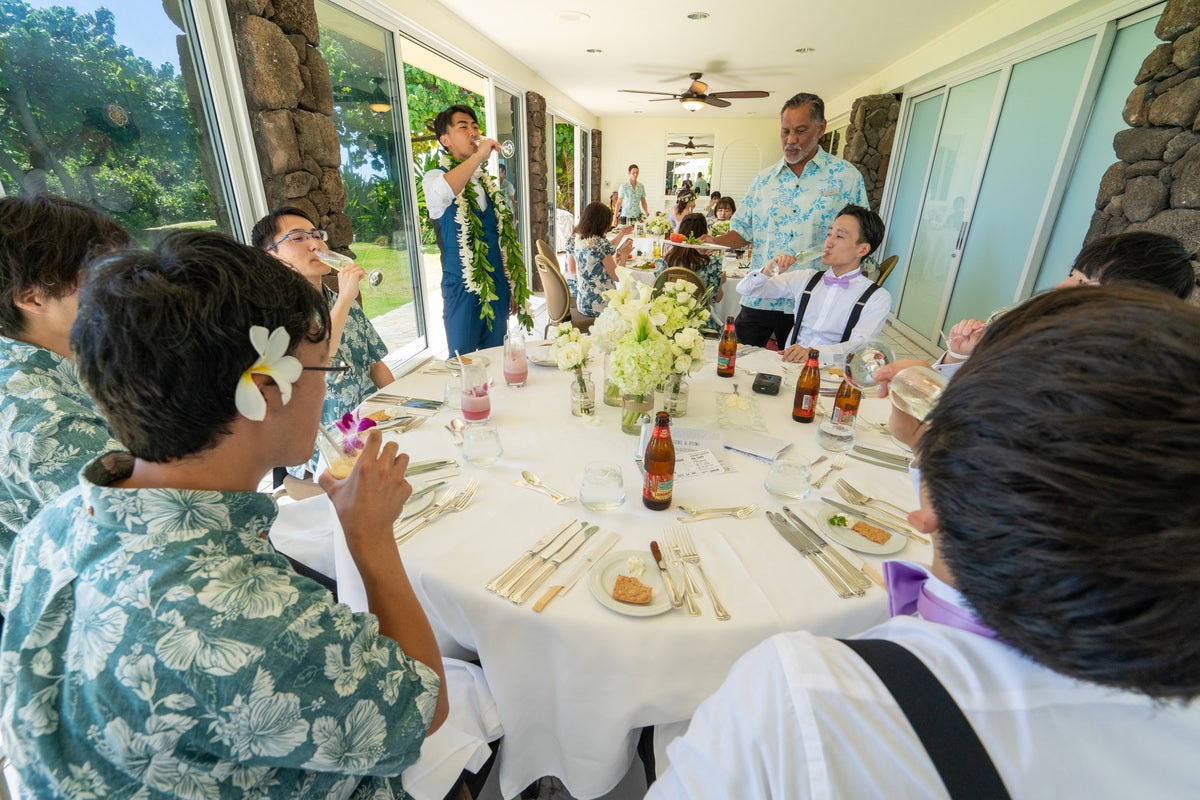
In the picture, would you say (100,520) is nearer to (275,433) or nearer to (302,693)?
(275,433)

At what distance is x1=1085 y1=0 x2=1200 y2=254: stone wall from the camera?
7.26ft

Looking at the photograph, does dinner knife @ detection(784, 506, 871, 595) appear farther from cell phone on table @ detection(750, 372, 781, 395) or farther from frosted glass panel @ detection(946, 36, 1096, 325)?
frosted glass panel @ detection(946, 36, 1096, 325)

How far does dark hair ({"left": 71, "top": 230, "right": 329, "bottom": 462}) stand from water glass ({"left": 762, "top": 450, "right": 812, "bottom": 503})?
1139mm

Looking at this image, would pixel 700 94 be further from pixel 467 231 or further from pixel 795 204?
pixel 467 231

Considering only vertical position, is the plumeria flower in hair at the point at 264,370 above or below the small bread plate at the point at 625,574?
above

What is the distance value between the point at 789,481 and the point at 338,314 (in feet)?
5.59

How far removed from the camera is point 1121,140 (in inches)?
103

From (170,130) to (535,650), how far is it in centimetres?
286

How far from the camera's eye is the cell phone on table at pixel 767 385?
6.27 ft

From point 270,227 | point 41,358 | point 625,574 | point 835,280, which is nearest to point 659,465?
point 625,574

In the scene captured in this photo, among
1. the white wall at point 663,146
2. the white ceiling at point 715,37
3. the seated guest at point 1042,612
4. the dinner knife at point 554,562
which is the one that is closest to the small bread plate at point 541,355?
the dinner knife at point 554,562

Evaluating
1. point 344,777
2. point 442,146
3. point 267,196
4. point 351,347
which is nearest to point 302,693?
point 344,777

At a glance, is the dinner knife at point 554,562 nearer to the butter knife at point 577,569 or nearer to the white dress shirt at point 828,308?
the butter knife at point 577,569

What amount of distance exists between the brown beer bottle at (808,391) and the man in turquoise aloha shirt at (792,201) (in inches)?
51.5
